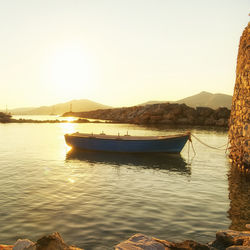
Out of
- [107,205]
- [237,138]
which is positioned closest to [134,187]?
[107,205]

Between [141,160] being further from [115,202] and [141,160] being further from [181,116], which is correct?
[181,116]

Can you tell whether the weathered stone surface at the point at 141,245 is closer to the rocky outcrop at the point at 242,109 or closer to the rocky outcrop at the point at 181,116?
the rocky outcrop at the point at 242,109

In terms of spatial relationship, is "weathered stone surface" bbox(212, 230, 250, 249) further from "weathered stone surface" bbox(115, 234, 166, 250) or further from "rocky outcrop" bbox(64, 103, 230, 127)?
"rocky outcrop" bbox(64, 103, 230, 127)

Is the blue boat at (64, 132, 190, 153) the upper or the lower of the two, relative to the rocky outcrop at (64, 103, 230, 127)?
lower

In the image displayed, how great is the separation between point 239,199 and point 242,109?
752 centimetres

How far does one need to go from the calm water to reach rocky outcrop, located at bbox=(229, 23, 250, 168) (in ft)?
5.66

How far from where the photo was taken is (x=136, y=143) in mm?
25547

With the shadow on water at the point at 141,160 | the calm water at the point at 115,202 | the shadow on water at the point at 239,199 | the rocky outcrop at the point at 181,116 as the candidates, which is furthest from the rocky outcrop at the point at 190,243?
the rocky outcrop at the point at 181,116

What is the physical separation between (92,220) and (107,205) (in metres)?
1.75

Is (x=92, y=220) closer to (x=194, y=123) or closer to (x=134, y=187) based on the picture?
(x=134, y=187)

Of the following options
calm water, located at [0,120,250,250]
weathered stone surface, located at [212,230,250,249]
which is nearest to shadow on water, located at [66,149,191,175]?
calm water, located at [0,120,250,250]

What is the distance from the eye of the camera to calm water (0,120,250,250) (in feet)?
27.9

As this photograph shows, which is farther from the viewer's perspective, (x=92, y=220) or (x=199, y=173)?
(x=199, y=173)

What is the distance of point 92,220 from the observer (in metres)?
9.29
